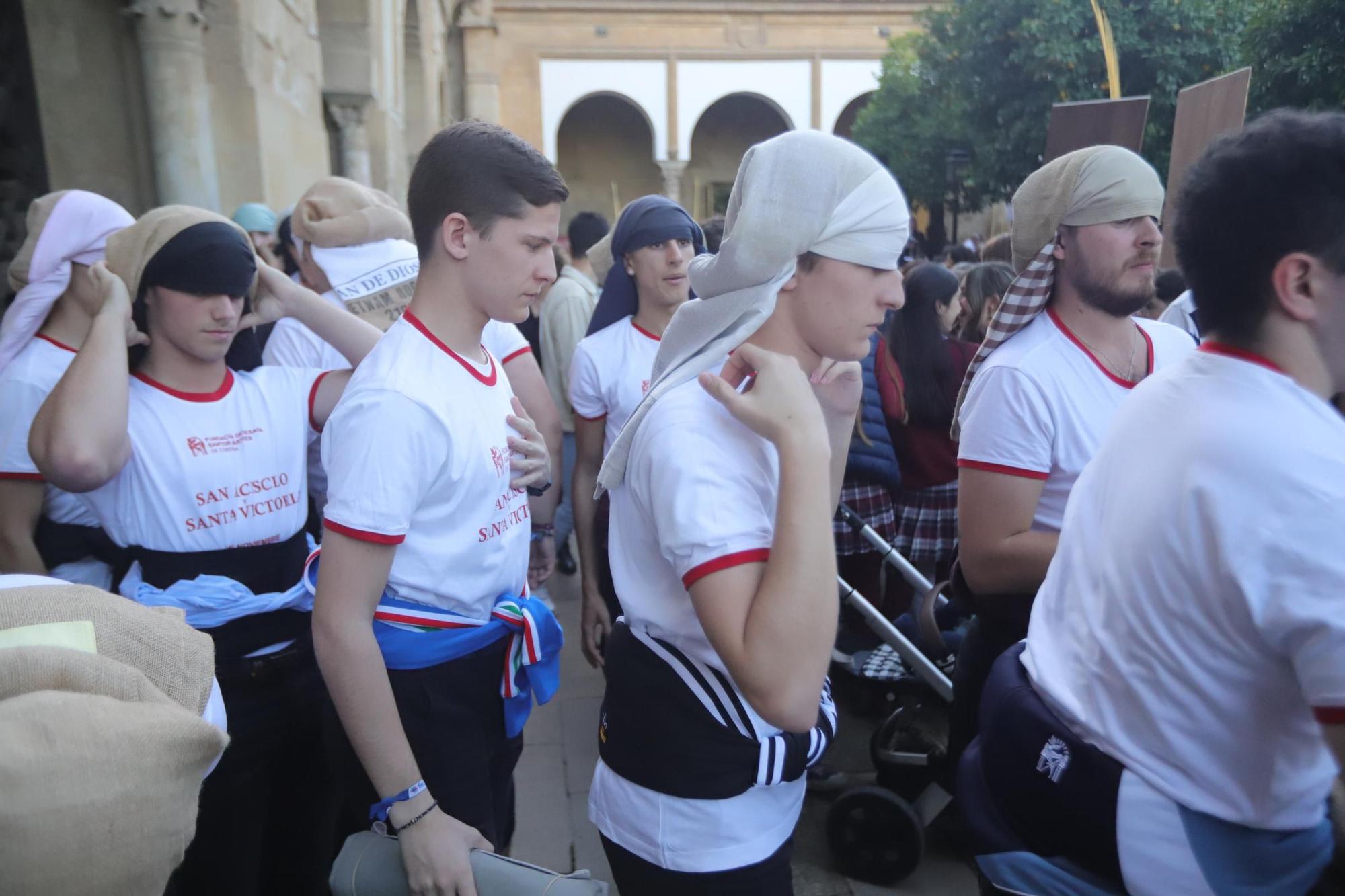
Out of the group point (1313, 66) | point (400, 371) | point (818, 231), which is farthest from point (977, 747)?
point (1313, 66)

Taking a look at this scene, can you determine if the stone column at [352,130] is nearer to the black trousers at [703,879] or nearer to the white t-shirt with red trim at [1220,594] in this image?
the black trousers at [703,879]

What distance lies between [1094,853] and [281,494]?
5.89 feet

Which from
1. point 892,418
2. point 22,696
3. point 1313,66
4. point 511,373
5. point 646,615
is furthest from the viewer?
point 1313,66

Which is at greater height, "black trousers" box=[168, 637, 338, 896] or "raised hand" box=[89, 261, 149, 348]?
"raised hand" box=[89, 261, 149, 348]

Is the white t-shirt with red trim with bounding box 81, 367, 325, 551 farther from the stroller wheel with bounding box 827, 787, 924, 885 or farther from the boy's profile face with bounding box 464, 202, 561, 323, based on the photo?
the stroller wheel with bounding box 827, 787, 924, 885

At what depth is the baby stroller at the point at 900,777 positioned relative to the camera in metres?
2.81

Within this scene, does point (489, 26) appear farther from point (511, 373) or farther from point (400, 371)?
point (400, 371)

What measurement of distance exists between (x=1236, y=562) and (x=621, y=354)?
94.2 inches

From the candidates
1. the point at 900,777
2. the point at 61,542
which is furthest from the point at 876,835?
the point at 61,542

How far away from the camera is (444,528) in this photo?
172 cm

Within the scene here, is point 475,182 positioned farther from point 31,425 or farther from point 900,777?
point 900,777

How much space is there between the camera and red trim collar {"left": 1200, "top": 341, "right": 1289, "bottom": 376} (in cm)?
125

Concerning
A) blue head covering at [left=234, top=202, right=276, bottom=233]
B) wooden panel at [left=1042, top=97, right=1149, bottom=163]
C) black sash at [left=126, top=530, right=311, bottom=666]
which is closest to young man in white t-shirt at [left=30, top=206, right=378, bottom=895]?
black sash at [left=126, top=530, right=311, bottom=666]

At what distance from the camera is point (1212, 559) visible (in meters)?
1.17
